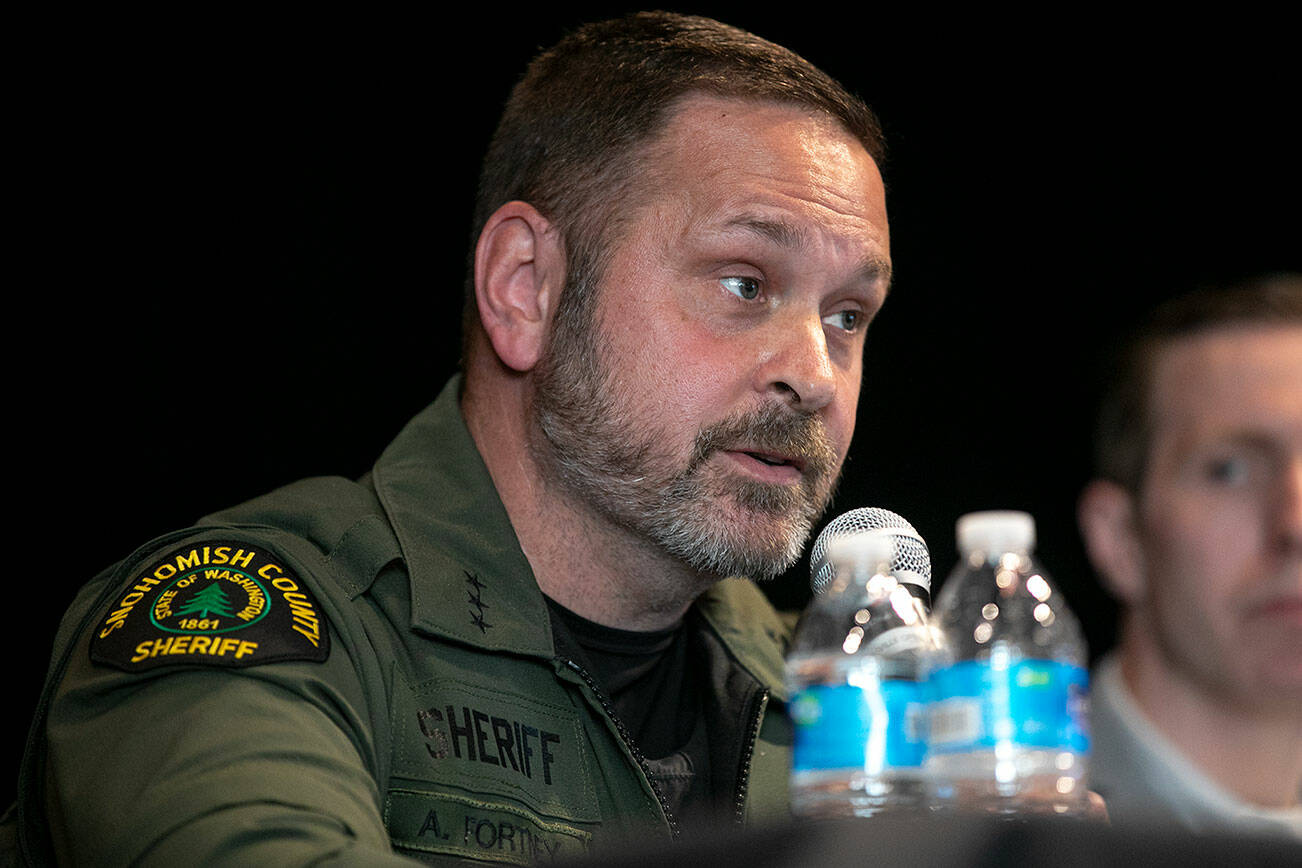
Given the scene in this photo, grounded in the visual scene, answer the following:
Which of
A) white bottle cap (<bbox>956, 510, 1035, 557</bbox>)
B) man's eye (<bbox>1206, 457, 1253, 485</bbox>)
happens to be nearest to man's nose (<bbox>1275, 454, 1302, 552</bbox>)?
man's eye (<bbox>1206, 457, 1253, 485</bbox>)

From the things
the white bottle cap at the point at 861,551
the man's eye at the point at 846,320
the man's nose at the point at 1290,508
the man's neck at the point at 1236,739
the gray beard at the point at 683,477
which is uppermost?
the man's nose at the point at 1290,508

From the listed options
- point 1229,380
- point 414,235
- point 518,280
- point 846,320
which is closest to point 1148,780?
point 1229,380

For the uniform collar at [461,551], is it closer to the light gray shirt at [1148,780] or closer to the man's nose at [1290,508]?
the light gray shirt at [1148,780]

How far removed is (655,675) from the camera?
5.86ft

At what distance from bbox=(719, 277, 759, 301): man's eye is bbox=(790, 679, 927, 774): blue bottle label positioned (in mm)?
803

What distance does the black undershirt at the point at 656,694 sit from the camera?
1.64m

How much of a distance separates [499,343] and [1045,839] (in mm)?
1295

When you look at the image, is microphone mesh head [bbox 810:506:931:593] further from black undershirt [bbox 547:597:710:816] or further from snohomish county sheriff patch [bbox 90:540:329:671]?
snohomish county sheriff patch [bbox 90:540:329:671]

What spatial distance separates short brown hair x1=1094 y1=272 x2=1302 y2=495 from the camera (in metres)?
0.97

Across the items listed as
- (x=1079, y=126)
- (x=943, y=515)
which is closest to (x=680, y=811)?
(x=943, y=515)

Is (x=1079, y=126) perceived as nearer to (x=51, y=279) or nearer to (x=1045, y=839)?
(x=51, y=279)

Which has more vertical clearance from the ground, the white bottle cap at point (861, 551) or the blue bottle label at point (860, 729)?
the white bottle cap at point (861, 551)

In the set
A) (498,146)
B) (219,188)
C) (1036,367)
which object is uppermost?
(498,146)

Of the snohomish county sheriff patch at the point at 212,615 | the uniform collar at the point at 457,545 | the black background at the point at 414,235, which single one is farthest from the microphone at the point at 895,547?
the black background at the point at 414,235
